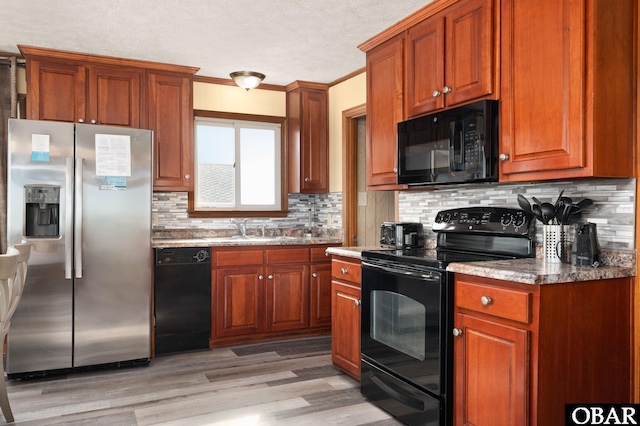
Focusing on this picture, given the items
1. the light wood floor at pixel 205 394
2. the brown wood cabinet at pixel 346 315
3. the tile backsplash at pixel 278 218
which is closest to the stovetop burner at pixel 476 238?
the brown wood cabinet at pixel 346 315

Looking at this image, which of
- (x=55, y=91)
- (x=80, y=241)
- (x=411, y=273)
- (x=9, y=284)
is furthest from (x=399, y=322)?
→ (x=55, y=91)

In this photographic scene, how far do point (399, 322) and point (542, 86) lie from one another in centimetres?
139

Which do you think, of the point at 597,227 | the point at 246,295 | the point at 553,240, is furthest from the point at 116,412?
the point at 597,227

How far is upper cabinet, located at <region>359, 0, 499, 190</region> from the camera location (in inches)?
99.7

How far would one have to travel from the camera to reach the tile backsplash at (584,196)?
2172 mm

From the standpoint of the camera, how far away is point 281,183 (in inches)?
198

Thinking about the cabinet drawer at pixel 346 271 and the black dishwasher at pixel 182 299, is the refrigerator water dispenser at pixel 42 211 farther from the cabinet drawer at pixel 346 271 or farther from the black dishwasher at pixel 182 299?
the cabinet drawer at pixel 346 271

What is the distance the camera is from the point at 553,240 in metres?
2.30

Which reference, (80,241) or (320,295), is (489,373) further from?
(80,241)

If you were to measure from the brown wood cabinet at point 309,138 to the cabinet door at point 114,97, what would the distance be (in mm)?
1466

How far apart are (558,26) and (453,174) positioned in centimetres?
86

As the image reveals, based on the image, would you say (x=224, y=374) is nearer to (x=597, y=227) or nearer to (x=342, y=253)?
(x=342, y=253)

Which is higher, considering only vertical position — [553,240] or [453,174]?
[453,174]

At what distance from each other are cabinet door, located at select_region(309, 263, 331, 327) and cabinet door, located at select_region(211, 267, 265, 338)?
19.0 inches
